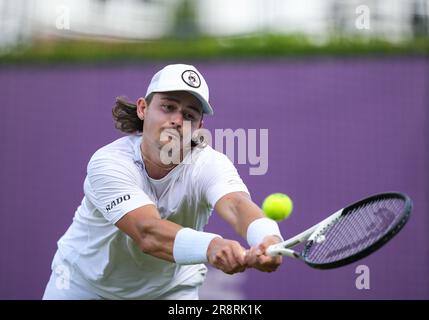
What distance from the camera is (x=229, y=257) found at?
2.65 m

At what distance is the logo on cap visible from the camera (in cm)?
324

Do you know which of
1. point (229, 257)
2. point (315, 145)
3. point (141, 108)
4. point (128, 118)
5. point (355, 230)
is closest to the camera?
point (229, 257)

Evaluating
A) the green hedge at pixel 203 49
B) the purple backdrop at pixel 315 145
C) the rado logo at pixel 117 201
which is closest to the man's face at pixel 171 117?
the rado logo at pixel 117 201

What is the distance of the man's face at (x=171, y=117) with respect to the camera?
3.24 metres

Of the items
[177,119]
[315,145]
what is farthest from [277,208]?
[315,145]

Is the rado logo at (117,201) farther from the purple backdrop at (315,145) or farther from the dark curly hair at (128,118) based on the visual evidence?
the purple backdrop at (315,145)

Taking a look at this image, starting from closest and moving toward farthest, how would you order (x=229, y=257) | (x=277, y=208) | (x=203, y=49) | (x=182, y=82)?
1. (x=229, y=257)
2. (x=182, y=82)
3. (x=277, y=208)
4. (x=203, y=49)

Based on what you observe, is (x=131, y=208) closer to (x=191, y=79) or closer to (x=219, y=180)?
(x=219, y=180)

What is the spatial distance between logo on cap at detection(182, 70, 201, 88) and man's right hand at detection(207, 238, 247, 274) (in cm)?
81

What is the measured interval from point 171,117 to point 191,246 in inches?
26.5

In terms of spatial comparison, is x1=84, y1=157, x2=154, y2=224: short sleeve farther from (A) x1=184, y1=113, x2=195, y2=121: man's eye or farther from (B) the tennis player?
(A) x1=184, y1=113, x2=195, y2=121: man's eye

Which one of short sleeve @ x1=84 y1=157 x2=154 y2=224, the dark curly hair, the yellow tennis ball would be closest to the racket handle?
short sleeve @ x1=84 y1=157 x2=154 y2=224
